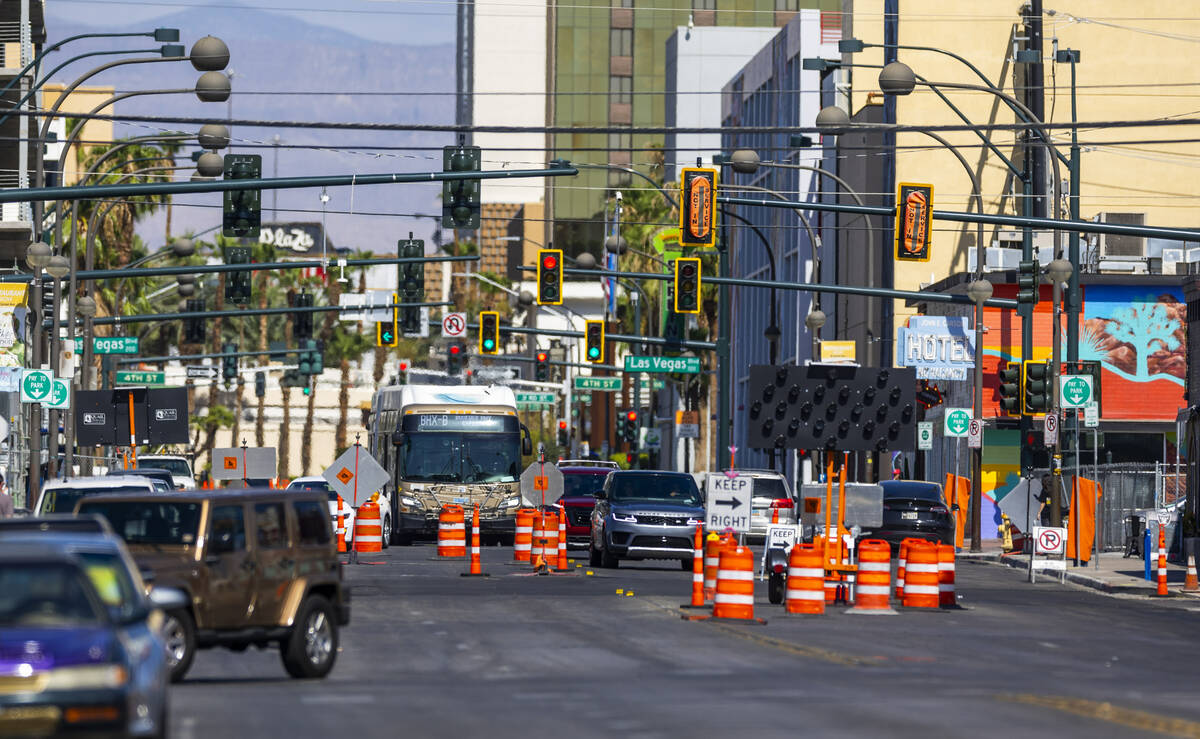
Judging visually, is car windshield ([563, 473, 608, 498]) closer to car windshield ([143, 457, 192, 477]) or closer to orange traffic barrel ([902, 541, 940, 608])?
car windshield ([143, 457, 192, 477])

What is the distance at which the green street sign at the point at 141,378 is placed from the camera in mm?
85312

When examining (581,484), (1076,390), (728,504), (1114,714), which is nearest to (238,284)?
(581,484)

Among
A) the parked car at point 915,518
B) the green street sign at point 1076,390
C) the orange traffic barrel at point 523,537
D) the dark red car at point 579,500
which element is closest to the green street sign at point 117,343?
the dark red car at point 579,500

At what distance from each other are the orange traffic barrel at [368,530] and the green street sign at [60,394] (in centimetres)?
627

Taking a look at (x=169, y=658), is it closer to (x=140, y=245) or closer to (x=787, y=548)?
(x=787, y=548)

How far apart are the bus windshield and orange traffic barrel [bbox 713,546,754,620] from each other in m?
23.6

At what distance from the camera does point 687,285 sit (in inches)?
1845

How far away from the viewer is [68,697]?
37.9ft

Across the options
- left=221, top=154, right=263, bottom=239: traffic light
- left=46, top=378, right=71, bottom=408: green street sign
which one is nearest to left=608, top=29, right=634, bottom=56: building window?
left=46, top=378, right=71, bottom=408: green street sign

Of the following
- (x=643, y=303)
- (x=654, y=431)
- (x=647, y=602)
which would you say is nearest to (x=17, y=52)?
(x=647, y=602)

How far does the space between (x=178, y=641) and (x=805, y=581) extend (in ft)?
35.4

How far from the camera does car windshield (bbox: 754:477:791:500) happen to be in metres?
41.2

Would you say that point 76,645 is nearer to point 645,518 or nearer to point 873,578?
point 873,578

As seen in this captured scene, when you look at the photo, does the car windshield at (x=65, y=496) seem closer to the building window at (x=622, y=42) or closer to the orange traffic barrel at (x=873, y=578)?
the orange traffic barrel at (x=873, y=578)
